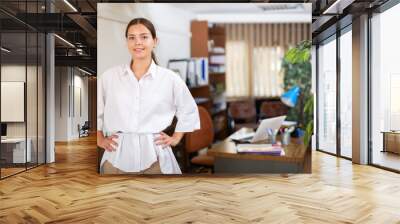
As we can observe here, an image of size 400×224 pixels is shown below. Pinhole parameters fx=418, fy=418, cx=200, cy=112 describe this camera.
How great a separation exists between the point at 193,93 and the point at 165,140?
60 centimetres

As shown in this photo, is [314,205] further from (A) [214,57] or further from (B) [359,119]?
(B) [359,119]

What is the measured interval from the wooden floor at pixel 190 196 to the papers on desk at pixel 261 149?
28 centimetres

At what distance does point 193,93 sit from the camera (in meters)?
4.61

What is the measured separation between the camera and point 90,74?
4.74 meters

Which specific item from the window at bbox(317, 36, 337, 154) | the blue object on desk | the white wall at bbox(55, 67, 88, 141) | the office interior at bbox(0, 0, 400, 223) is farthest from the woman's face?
the window at bbox(317, 36, 337, 154)

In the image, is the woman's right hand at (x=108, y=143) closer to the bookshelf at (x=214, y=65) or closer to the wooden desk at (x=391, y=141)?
the bookshelf at (x=214, y=65)

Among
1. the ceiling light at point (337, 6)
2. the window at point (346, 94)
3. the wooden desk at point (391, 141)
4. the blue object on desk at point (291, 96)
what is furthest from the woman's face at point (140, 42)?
the wooden desk at point (391, 141)

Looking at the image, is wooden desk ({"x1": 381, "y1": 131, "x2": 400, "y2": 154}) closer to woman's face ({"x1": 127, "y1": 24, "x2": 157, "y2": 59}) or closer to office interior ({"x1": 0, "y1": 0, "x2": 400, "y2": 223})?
office interior ({"x1": 0, "y1": 0, "x2": 400, "y2": 223})

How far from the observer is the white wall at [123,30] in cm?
456

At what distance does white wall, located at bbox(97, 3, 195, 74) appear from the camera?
456 cm

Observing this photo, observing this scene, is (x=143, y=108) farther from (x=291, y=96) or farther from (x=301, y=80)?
(x=301, y=80)

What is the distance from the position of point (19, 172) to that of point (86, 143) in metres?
0.93

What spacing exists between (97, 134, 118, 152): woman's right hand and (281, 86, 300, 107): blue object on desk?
6.32ft

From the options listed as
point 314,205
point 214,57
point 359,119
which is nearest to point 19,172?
point 214,57
